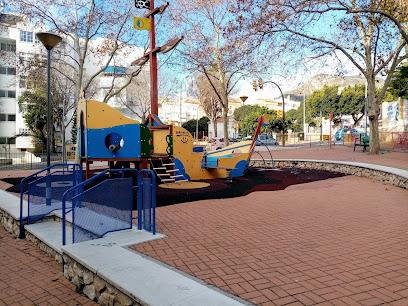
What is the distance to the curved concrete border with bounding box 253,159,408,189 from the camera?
34.4ft

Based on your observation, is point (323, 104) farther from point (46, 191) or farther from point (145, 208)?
point (145, 208)

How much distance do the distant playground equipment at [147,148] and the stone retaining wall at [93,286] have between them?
A: 5969 mm

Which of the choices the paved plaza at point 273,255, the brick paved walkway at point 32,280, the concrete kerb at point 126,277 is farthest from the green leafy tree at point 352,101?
the brick paved walkway at point 32,280

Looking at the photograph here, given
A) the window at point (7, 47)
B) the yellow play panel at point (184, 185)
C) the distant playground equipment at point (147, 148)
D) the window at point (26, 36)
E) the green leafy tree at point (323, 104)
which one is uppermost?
the window at point (26, 36)

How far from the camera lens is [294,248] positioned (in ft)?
14.8

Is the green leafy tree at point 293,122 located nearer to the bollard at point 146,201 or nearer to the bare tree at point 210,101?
the bare tree at point 210,101

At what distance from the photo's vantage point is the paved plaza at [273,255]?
3248mm

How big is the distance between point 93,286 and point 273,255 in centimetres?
228

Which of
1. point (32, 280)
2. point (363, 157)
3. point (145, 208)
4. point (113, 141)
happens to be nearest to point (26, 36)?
point (113, 141)

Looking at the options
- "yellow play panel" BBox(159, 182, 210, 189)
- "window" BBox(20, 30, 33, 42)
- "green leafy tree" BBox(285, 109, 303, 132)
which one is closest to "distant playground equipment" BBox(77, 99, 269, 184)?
"yellow play panel" BBox(159, 182, 210, 189)

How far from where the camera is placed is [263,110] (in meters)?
71.8

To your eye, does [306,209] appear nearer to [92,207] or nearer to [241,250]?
[241,250]

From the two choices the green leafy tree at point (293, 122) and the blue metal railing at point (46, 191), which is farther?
the green leafy tree at point (293, 122)

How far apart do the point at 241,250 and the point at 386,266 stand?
1788 millimetres
